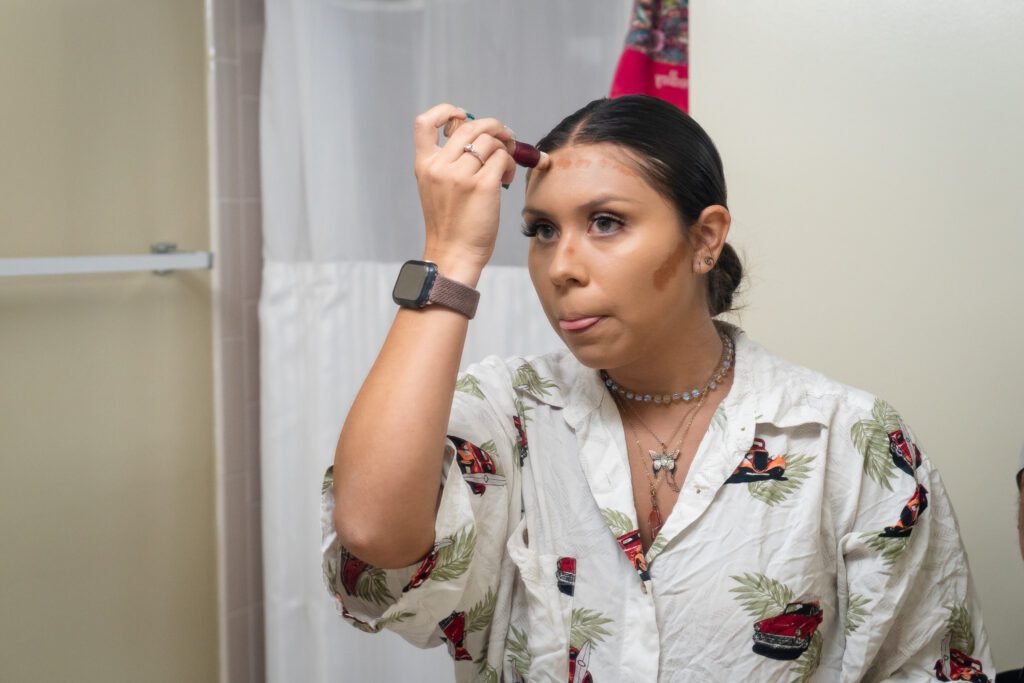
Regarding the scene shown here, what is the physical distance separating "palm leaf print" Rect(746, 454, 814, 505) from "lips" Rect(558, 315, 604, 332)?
0.23 meters

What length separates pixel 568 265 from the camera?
96 centimetres

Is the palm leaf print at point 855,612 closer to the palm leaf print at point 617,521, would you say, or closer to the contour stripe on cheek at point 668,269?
the palm leaf print at point 617,521

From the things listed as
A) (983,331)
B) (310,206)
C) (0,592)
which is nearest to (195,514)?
(0,592)

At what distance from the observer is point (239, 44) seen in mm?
2053

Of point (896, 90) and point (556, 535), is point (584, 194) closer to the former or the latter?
point (556, 535)

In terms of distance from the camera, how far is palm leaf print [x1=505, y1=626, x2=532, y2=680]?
3.25 feet

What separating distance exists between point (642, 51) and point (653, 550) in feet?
2.56

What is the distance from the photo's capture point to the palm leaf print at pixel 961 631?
0.98 m

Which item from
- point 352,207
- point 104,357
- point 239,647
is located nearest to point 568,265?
point 352,207

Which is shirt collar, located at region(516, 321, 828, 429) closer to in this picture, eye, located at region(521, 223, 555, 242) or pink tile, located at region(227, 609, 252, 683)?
eye, located at region(521, 223, 555, 242)

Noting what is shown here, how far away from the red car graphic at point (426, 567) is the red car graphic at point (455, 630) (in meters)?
0.10

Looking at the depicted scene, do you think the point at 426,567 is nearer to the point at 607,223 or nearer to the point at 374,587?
the point at 374,587

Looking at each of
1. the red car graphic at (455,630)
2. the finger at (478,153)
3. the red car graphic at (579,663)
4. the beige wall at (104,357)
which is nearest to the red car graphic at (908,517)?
the red car graphic at (579,663)

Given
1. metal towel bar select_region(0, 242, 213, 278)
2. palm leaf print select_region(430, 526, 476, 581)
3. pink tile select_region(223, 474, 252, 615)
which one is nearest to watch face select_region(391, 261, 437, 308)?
palm leaf print select_region(430, 526, 476, 581)
